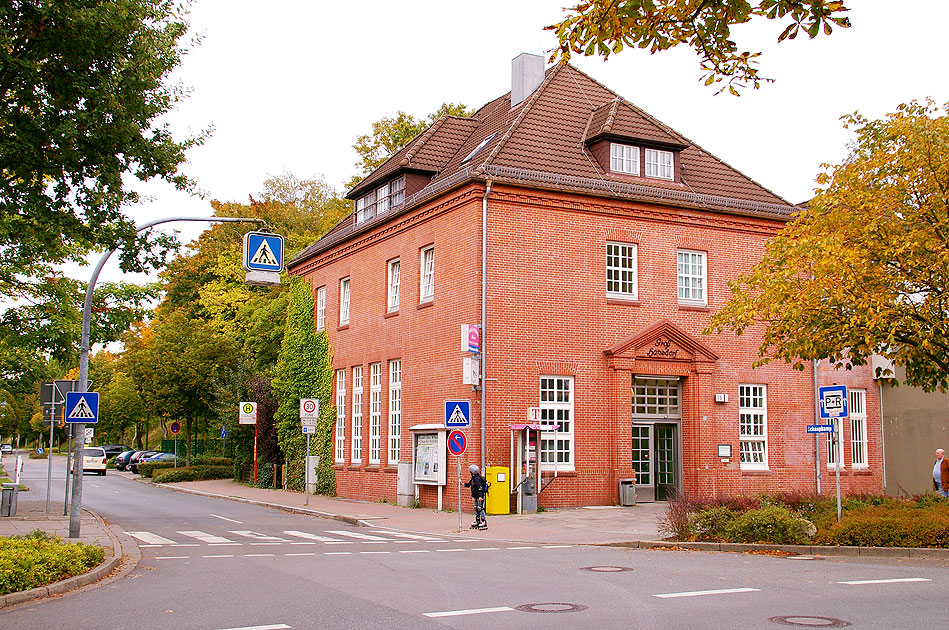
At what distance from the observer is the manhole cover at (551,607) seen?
9.61 metres

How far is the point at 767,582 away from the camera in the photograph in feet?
38.7

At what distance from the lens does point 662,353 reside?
27.5 meters

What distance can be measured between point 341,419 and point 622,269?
11.5 m

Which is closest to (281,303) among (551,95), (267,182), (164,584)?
(267,182)

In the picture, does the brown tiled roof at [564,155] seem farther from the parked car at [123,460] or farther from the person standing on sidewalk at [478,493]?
the parked car at [123,460]


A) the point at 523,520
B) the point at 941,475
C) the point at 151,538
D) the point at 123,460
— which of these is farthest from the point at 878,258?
the point at 123,460

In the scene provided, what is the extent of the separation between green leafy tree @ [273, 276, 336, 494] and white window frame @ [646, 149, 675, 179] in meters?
13.0

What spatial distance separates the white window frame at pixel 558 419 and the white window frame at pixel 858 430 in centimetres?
1082

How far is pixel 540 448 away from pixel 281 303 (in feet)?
84.6

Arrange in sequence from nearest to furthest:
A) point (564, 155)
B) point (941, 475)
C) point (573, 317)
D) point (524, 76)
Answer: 1. point (941, 475)
2. point (573, 317)
3. point (564, 155)
4. point (524, 76)

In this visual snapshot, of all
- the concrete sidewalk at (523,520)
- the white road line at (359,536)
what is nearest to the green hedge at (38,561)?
the white road line at (359,536)

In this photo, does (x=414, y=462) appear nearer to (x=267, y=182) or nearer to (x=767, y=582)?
(x=767, y=582)

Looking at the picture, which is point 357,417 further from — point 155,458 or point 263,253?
point 155,458

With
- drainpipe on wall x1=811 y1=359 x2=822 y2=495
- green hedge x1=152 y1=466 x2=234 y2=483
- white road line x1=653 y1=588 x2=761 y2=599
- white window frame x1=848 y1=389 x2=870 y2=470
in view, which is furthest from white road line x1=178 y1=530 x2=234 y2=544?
green hedge x1=152 y1=466 x2=234 y2=483
